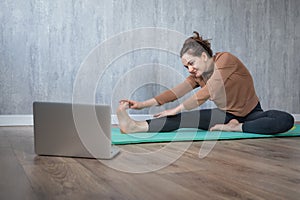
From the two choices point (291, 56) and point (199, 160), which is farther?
point (291, 56)

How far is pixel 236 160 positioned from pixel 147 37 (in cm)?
245

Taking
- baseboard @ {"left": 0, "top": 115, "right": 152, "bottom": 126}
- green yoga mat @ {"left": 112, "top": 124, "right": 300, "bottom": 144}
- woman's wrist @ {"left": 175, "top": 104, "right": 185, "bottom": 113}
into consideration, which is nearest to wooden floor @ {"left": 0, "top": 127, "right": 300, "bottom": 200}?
green yoga mat @ {"left": 112, "top": 124, "right": 300, "bottom": 144}

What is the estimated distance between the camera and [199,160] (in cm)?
168

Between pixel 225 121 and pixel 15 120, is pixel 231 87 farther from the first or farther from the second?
pixel 15 120

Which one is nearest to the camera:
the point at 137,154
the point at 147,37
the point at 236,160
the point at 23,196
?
the point at 23,196

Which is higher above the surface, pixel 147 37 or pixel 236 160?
pixel 147 37

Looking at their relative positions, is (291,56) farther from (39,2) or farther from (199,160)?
(199,160)

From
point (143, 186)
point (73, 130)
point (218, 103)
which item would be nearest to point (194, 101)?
point (218, 103)

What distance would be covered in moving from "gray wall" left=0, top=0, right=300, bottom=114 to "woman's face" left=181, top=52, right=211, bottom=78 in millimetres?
1009

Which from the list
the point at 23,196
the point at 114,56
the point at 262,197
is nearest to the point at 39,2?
the point at 114,56

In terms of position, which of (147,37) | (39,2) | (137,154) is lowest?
(137,154)

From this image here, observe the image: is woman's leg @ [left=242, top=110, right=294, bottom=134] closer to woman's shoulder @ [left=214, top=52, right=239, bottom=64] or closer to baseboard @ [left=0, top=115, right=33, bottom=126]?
woman's shoulder @ [left=214, top=52, right=239, bottom=64]

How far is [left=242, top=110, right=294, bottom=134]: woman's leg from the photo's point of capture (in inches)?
105

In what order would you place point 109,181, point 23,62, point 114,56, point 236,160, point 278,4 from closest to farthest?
point 109,181 → point 236,160 → point 23,62 → point 114,56 → point 278,4
